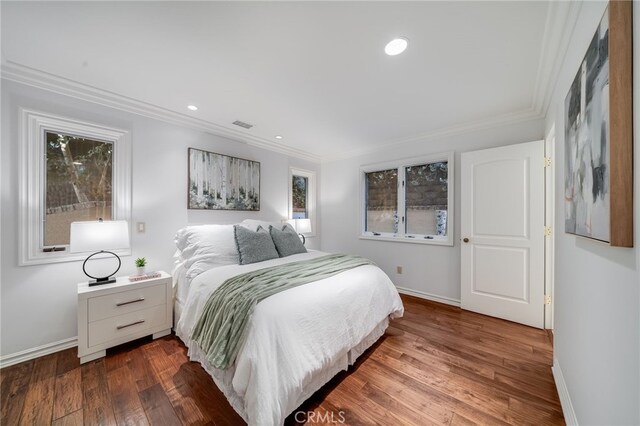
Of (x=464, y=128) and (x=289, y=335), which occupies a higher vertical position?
(x=464, y=128)

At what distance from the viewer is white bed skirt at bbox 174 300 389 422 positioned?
143 cm

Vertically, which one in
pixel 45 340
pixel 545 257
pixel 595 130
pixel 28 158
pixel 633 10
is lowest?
pixel 45 340

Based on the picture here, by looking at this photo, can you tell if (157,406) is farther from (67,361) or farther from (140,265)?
(140,265)

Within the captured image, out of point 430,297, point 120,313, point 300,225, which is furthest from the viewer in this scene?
point 300,225

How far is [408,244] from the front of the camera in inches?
142

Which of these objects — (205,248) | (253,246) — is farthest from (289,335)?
(205,248)

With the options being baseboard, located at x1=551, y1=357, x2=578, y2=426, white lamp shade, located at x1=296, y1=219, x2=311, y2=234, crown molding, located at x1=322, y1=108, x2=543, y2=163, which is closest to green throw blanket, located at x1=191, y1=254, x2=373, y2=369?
baseboard, located at x1=551, y1=357, x2=578, y2=426

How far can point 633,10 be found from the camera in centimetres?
73

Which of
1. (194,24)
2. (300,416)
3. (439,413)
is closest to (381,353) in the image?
(439,413)

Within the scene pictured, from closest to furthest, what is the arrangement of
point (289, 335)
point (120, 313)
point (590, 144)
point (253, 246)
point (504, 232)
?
point (590, 144) → point (289, 335) → point (120, 313) → point (253, 246) → point (504, 232)

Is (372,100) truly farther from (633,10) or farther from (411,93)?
(633,10)

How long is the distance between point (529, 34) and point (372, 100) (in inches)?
47.7

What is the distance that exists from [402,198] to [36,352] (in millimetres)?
4323

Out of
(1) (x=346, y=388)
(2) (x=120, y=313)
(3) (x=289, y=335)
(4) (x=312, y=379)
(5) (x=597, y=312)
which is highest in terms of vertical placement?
(5) (x=597, y=312)
